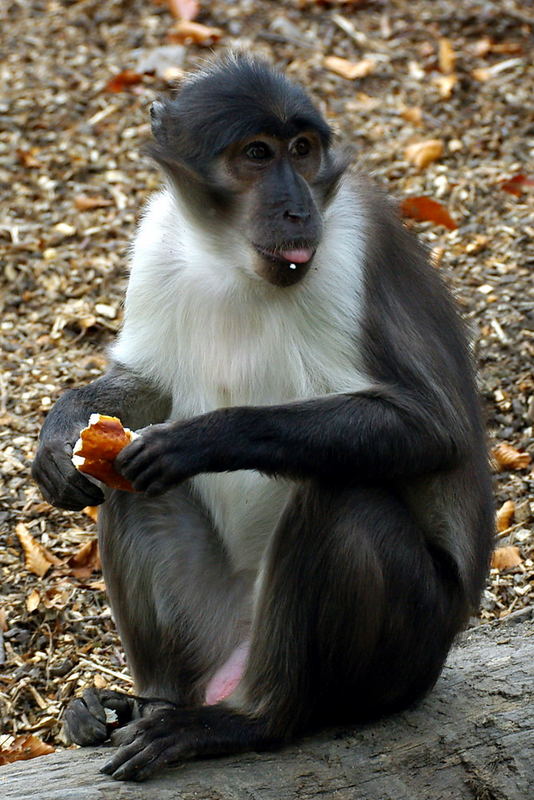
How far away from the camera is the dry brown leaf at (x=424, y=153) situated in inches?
370

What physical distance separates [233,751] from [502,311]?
13.3 feet

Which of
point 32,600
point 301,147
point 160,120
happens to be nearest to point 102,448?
point 301,147

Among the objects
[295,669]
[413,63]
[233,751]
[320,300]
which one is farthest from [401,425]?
[413,63]

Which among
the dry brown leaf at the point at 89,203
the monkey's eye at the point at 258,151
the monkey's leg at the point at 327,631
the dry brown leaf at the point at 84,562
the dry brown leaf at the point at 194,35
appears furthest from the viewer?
the dry brown leaf at the point at 194,35

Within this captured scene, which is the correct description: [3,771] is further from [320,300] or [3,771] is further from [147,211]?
[147,211]

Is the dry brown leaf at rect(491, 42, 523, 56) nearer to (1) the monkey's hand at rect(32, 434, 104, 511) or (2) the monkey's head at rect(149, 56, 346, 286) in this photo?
(2) the monkey's head at rect(149, 56, 346, 286)

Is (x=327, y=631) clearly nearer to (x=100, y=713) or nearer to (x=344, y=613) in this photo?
(x=344, y=613)

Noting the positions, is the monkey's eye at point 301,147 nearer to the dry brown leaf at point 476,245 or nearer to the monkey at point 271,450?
the monkey at point 271,450

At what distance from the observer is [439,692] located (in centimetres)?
488

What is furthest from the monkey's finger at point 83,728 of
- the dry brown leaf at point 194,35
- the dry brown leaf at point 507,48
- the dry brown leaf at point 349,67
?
the dry brown leaf at point 507,48

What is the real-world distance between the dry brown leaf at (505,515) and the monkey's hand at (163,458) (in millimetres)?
2593

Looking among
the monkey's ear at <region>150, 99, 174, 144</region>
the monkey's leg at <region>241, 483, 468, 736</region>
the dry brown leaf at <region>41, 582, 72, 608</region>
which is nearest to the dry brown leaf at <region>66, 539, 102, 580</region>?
the dry brown leaf at <region>41, 582, 72, 608</region>

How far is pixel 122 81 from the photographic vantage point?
1023cm

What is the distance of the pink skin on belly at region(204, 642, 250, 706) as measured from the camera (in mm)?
4855
